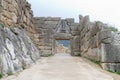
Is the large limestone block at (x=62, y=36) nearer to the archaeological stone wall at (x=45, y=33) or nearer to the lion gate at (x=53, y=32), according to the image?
the lion gate at (x=53, y=32)

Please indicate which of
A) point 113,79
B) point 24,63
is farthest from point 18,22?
point 113,79

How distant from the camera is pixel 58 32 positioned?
21.7 m

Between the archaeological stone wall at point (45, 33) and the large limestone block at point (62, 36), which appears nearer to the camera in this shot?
the archaeological stone wall at point (45, 33)

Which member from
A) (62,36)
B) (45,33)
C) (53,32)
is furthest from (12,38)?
(62,36)

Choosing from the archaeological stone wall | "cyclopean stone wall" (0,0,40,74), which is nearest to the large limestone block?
the archaeological stone wall

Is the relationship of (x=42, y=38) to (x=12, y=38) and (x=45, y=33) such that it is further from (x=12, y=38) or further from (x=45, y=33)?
(x=12, y=38)

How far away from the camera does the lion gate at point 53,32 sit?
2119 centimetres

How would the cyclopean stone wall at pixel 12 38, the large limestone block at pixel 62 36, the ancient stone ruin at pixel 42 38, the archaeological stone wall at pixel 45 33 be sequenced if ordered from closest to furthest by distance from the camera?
the cyclopean stone wall at pixel 12 38, the ancient stone ruin at pixel 42 38, the archaeological stone wall at pixel 45 33, the large limestone block at pixel 62 36

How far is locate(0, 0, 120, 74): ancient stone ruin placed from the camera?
10.1 m

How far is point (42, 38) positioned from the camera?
21250 mm

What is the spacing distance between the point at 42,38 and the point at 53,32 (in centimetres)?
96

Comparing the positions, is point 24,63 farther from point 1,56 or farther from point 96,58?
point 96,58

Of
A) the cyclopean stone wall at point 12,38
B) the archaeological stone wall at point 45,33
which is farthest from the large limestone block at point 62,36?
the cyclopean stone wall at point 12,38

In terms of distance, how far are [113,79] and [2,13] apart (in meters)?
5.45
